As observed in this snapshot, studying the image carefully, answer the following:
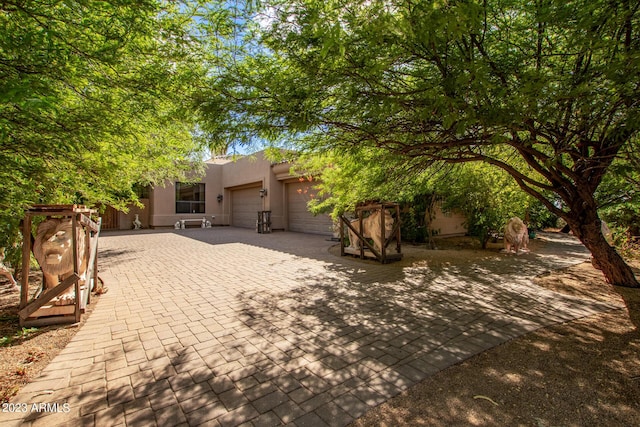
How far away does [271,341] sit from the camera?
10.4 ft

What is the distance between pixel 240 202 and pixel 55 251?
16215 millimetres

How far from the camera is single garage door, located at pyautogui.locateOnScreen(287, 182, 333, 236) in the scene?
46.5 feet

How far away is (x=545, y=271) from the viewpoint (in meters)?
6.32

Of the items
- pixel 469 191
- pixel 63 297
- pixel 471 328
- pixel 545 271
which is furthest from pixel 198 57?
pixel 469 191

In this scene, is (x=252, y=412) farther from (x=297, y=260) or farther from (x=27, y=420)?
(x=297, y=260)

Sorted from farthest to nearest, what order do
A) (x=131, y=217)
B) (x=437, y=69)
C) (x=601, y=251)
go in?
(x=131, y=217) → (x=601, y=251) → (x=437, y=69)

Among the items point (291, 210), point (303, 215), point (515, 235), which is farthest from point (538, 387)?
point (291, 210)

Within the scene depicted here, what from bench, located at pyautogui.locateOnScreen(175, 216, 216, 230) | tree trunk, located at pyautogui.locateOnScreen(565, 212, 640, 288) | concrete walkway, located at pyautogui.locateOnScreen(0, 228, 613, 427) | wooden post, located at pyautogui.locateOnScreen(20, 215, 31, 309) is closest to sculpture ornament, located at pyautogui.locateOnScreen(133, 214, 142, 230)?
bench, located at pyautogui.locateOnScreen(175, 216, 216, 230)

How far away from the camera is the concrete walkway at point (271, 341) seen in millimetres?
2131

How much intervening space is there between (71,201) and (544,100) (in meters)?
6.46

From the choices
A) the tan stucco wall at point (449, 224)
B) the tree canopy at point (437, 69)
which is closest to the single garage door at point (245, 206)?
the tan stucco wall at point (449, 224)

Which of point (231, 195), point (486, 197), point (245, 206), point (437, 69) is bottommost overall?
point (245, 206)

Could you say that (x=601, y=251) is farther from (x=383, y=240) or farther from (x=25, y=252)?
(x=25, y=252)

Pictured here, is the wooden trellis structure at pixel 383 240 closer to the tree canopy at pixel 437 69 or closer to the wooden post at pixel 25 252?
the tree canopy at pixel 437 69
